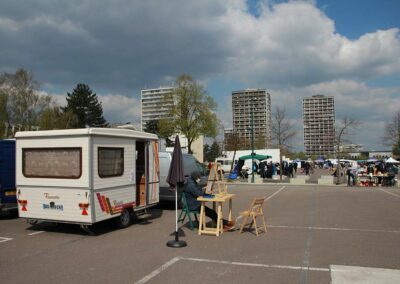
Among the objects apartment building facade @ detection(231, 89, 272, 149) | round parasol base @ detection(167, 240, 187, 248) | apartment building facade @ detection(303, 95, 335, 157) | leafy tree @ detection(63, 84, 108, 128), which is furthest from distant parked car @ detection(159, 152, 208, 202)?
apartment building facade @ detection(303, 95, 335, 157)

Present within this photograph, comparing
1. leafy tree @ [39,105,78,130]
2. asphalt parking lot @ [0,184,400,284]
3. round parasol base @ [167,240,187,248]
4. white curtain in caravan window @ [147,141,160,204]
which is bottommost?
asphalt parking lot @ [0,184,400,284]

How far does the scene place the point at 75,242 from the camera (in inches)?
345

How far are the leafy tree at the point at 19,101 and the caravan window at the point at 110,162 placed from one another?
40.6m

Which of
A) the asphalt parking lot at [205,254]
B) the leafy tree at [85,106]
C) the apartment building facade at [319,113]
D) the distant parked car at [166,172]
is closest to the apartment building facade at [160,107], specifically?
the leafy tree at [85,106]

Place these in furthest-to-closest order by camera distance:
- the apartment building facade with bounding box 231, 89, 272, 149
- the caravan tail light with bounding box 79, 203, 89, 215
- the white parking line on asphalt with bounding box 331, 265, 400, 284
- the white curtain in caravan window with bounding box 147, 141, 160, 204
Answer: the apartment building facade with bounding box 231, 89, 272, 149 → the white curtain in caravan window with bounding box 147, 141, 160, 204 → the caravan tail light with bounding box 79, 203, 89, 215 → the white parking line on asphalt with bounding box 331, 265, 400, 284

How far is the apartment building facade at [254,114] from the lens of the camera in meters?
74.1

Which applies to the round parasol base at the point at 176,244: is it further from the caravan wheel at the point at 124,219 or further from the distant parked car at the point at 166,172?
the distant parked car at the point at 166,172

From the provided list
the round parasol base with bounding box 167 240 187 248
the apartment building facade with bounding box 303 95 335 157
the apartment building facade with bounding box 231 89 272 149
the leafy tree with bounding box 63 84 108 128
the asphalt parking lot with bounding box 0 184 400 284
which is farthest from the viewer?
the apartment building facade with bounding box 303 95 335 157

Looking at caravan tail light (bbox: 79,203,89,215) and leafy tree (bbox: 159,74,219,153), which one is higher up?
leafy tree (bbox: 159,74,219,153)

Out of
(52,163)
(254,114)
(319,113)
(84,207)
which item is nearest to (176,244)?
(84,207)

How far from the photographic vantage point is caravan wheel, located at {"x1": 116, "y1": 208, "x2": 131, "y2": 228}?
10.5m

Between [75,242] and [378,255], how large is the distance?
20.4ft

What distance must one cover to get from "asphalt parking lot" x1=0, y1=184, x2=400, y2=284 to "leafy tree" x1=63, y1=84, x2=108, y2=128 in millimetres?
55932

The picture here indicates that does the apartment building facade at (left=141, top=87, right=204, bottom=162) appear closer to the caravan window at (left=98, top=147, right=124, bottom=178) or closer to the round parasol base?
A: the caravan window at (left=98, top=147, right=124, bottom=178)
